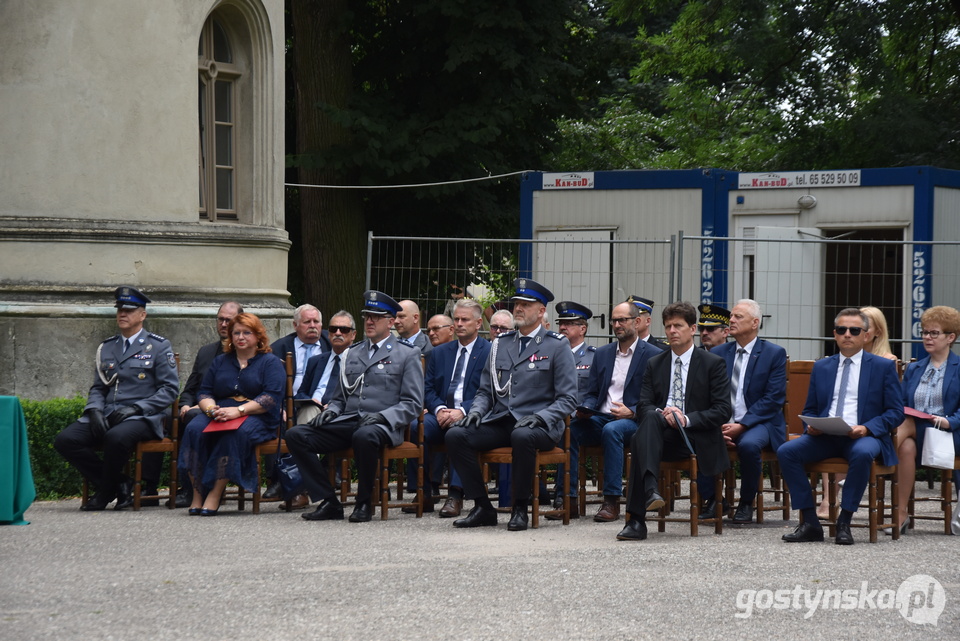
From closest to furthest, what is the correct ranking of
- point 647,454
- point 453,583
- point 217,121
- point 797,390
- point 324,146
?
point 453,583 < point 647,454 < point 797,390 < point 217,121 < point 324,146

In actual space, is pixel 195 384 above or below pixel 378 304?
below

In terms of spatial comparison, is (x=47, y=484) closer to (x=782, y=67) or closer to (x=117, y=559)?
(x=117, y=559)

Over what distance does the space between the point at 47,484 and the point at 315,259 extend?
8153 millimetres

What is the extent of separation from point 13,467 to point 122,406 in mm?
1379

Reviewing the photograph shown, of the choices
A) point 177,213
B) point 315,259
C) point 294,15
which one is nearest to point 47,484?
point 177,213

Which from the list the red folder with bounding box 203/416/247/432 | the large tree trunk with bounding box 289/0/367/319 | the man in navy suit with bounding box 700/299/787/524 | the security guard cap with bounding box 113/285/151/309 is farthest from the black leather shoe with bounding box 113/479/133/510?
the large tree trunk with bounding box 289/0/367/319

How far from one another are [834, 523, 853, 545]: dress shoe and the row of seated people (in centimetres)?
2

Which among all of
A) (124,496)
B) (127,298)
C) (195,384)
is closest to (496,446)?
(195,384)

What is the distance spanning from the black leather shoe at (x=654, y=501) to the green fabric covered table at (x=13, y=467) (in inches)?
169

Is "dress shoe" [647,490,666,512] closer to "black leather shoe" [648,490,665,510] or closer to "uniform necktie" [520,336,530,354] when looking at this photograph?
"black leather shoe" [648,490,665,510]

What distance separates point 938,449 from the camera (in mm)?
9586

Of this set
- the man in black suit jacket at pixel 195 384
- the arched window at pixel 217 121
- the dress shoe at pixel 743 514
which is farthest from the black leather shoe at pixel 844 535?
the arched window at pixel 217 121

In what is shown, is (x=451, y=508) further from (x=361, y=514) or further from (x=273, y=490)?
(x=273, y=490)

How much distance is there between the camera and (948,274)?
14086 millimetres
